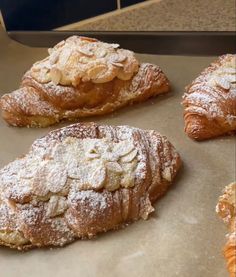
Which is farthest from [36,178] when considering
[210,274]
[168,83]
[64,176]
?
[168,83]

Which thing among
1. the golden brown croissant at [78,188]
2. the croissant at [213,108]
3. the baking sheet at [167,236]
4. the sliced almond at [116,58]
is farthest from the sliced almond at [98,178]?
the sliced almond at [116,58]

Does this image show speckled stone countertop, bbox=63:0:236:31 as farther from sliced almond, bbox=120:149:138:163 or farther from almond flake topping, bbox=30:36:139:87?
sliced almond, bbox=120:149:138:163

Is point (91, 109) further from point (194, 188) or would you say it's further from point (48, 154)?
point (194, 188)

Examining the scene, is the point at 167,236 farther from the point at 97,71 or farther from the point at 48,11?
the point at 48,11

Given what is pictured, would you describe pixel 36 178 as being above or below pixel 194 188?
above

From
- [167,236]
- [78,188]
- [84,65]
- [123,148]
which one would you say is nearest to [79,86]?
[84,65]

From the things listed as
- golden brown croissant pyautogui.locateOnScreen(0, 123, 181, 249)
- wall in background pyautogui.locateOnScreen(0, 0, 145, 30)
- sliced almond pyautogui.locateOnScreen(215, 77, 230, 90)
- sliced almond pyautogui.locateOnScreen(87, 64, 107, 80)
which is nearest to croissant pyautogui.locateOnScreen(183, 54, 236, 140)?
sliced almond pyautogui.locateOnScreen(215, 77, 230, 90)
